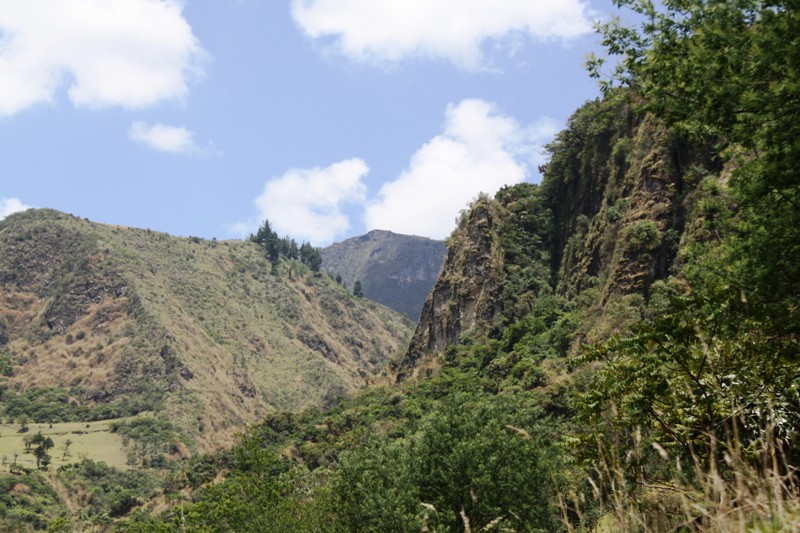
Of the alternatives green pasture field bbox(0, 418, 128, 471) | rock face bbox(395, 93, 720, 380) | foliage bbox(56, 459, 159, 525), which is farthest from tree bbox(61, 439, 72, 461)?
rock face bbox(395, 93, 720, 380)

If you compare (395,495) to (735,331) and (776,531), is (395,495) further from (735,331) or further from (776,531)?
(776,531)

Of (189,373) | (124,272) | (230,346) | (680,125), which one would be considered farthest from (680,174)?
(124,272)

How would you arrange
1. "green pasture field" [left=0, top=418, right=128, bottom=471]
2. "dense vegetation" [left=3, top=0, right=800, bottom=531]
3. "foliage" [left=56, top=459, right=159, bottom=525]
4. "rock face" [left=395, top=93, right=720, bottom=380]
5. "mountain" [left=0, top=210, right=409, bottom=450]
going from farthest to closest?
"mountain" [left=0, top=210, right=409, bottom=450], "green pasture field" [left=0, top=418, right=128, bottom=471], "foliage" [left=56, top=459, right=159, bottom=525], "rock face" [left=395, top=93, right=720, bottom=380], "dense vegetation" [left=3, top=0, right=800, bottom=531]

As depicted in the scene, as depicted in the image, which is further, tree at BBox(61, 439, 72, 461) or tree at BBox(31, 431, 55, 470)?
tree at BBox(61, 439, 72, 461)

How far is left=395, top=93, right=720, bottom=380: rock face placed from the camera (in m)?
59.9

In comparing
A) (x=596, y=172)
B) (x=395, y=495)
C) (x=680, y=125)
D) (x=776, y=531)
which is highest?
(x=596, y=172)

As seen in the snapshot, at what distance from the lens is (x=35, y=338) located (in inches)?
7072

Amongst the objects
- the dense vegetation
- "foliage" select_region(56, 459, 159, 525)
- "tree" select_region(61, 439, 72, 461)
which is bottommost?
"foliage" select_region(56, 459, 159, 525)

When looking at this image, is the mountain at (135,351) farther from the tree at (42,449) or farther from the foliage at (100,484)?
the tree at (42,449)

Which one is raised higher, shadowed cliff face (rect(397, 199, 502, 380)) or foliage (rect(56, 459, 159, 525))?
shadowed cliff face (rect(397, 199, 502, 380))

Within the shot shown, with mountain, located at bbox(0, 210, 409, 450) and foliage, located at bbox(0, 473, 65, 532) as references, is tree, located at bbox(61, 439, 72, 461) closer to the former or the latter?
foliage, located at bbox(0, 473, 65, 532)

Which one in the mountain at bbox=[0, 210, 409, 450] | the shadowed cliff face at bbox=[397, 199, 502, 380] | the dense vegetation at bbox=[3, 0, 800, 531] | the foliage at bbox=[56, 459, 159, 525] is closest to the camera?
the dense vegetation at bbox=[3, 0, 800, 531]

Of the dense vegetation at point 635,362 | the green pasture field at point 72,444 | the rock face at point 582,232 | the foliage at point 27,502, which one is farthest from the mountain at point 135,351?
the rock face at point 582,232

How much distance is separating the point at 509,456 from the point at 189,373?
491 ft
